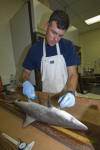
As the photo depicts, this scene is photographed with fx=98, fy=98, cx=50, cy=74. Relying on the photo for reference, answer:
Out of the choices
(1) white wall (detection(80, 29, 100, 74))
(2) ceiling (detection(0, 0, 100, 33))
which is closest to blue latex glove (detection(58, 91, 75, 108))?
(2) ceiling (detection(0, 0, 100, 33))

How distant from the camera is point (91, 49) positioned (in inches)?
156

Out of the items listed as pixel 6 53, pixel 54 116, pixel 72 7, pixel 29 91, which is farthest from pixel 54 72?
pixel 72 7

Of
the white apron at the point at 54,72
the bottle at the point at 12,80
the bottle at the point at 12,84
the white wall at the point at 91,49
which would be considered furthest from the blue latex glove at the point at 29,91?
the white wall at the point at 91,49

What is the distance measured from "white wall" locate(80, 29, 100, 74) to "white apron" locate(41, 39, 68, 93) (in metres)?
3.34

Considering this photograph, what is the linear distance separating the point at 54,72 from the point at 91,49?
3.45 metres

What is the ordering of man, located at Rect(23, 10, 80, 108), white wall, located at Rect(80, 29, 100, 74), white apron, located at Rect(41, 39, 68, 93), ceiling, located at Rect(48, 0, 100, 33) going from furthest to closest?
white wall, located at Rect(80, 29, 100, 74) → ceiling, located at Rect(48, 0, 100, 33) → white apron, located at Rect(41, 39, 68, 93) → man, located at Rect(23, 10, 80, 108)

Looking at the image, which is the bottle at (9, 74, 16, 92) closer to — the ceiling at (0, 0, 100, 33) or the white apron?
the white apron

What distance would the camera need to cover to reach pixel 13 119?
67 centimetres

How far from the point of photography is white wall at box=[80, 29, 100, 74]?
3.82 metres

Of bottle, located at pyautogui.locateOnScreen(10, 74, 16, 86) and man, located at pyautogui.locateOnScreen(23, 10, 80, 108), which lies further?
bottle, located at pyautogui.locateOnScreen(10, 74, 16, 86)

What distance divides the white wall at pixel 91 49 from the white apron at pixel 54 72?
11.0 feet

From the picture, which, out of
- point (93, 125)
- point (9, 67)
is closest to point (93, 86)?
point (9, 67)

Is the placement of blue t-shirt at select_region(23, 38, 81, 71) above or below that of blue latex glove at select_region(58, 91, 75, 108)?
above

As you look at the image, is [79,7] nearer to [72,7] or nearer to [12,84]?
[72,7]
